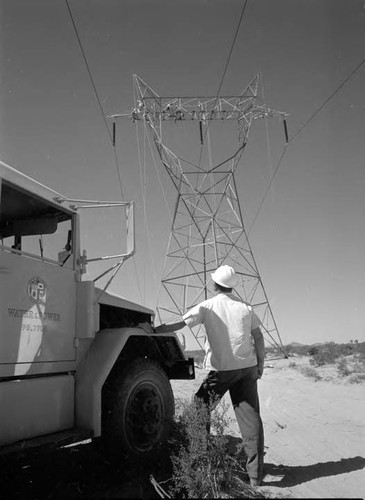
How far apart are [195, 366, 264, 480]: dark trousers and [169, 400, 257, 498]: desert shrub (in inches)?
5.9

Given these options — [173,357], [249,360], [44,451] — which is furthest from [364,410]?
[44,451]

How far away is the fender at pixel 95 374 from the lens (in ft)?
14.5

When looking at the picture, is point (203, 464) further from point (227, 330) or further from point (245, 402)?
point (227, 330)

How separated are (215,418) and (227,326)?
84 cm

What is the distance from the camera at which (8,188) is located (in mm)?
4230

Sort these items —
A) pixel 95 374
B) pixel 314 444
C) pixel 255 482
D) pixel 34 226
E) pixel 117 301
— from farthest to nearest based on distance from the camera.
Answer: pixel 314 444 < pixel 117 301 < pixel 34 226 < pixel 95 374 < pixel 255 482

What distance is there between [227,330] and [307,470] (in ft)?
5.50

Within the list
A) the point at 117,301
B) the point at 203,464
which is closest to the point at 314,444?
the point at 203,464

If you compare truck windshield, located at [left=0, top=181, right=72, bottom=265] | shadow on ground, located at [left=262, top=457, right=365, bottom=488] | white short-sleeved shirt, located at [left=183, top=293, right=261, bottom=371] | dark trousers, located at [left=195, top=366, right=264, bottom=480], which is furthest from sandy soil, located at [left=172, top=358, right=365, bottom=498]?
truck windshield, located at [left=0, top=181, right=72, bottom=265]

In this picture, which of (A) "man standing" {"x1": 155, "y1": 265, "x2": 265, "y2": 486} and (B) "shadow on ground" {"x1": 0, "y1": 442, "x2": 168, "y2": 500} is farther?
(A) "man standing" {"x1": 155, "y1": 265, "x2": 265, "y2": 486}

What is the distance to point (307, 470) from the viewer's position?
15.9 ft

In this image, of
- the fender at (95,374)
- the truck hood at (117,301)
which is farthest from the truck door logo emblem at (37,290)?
the fender at (95,374)

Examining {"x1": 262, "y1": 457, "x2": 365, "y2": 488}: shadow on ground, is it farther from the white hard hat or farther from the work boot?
the white hard hat

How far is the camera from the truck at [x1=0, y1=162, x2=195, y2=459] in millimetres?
3924
